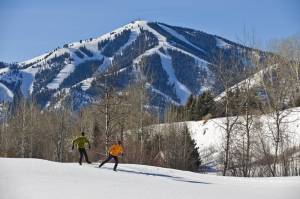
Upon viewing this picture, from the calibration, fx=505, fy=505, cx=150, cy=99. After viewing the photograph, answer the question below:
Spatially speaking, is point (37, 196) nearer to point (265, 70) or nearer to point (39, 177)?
point (39, 177)

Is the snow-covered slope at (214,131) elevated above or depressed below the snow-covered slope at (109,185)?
above

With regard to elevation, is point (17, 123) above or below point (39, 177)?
above

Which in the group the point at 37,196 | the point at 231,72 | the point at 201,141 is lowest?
the point at 37,196

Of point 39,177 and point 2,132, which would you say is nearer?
point 39,177

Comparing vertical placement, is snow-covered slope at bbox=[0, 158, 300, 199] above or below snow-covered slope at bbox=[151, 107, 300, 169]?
below

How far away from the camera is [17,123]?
70000 mm

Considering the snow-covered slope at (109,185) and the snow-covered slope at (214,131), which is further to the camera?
the snow-covered slope at (214,131)

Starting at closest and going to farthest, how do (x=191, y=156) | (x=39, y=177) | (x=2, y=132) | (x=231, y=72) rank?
1. (x=39, y=177)
2. (x=231, y=72)
3. (x=191, y=156)
4. (x=2, y=132)

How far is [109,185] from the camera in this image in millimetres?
21672

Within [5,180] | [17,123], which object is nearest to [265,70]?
[5,180]

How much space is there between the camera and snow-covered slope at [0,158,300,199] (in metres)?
19.0

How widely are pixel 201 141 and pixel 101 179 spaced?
3547cm

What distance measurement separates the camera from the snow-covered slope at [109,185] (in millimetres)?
18969

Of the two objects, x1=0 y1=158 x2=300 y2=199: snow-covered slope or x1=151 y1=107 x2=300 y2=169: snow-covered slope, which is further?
x1=151 y1=107 x2=300 y2=169: snow-covered slope
